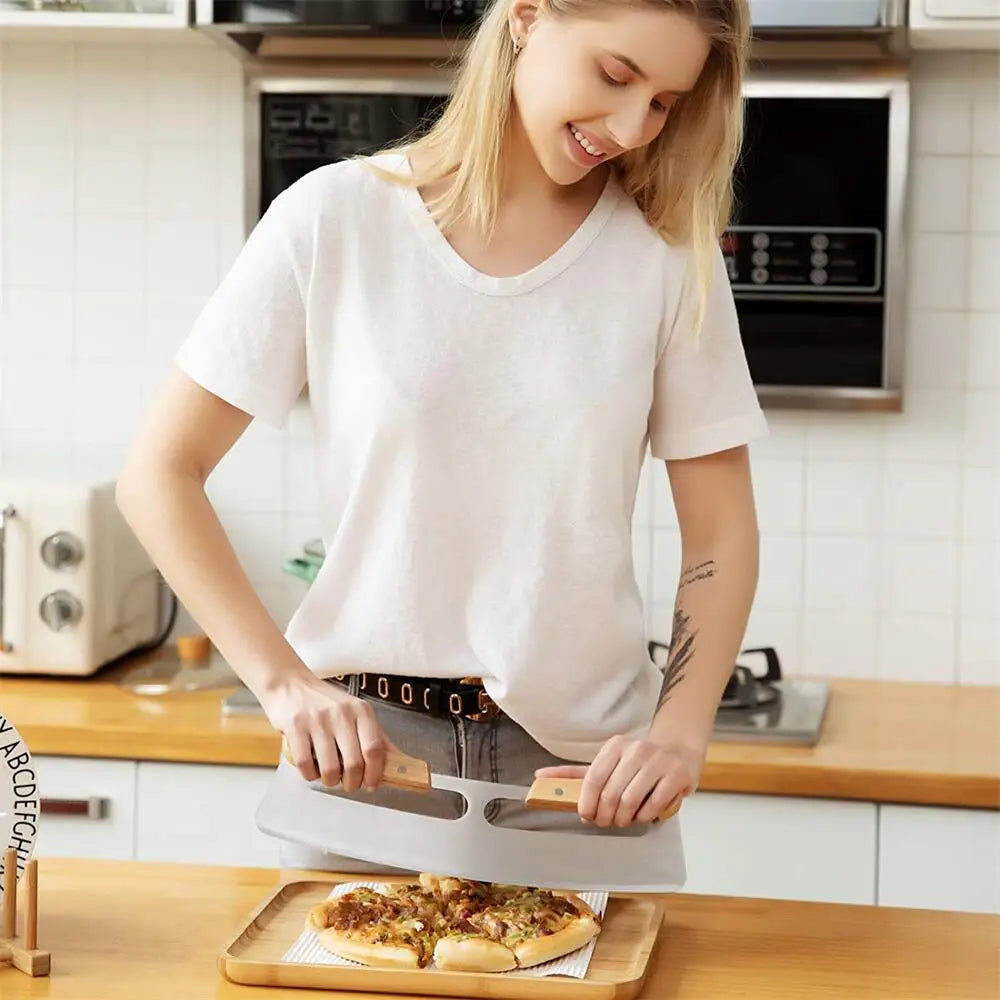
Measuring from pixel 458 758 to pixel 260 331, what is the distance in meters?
0.40

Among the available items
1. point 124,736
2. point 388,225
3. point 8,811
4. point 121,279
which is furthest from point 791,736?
point 121,279

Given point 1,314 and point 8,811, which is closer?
point 8,811

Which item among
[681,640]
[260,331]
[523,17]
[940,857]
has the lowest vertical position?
[940,857]

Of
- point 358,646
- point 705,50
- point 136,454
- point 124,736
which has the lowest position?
point 124,736

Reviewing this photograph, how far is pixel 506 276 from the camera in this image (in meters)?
1.39

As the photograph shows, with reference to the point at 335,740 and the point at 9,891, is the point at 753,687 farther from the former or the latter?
the point at 9,891

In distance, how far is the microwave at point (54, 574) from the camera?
236 cm

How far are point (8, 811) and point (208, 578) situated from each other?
24 centimetres

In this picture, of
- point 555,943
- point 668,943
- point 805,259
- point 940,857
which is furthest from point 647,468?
point 555,943

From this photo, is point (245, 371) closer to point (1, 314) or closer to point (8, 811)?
point (8, 811)

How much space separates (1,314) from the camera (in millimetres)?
2645

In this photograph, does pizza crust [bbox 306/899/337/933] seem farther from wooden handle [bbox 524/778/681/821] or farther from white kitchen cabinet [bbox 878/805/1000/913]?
white kitchen cabinet [bbox 878/805/1000/913]

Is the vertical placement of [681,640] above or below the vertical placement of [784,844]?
above

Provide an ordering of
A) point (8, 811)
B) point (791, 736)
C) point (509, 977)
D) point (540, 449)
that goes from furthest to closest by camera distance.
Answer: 1. point (791, 736)
2. point (540, 449)
3. point (8, 811)
4. point (509, 977)
